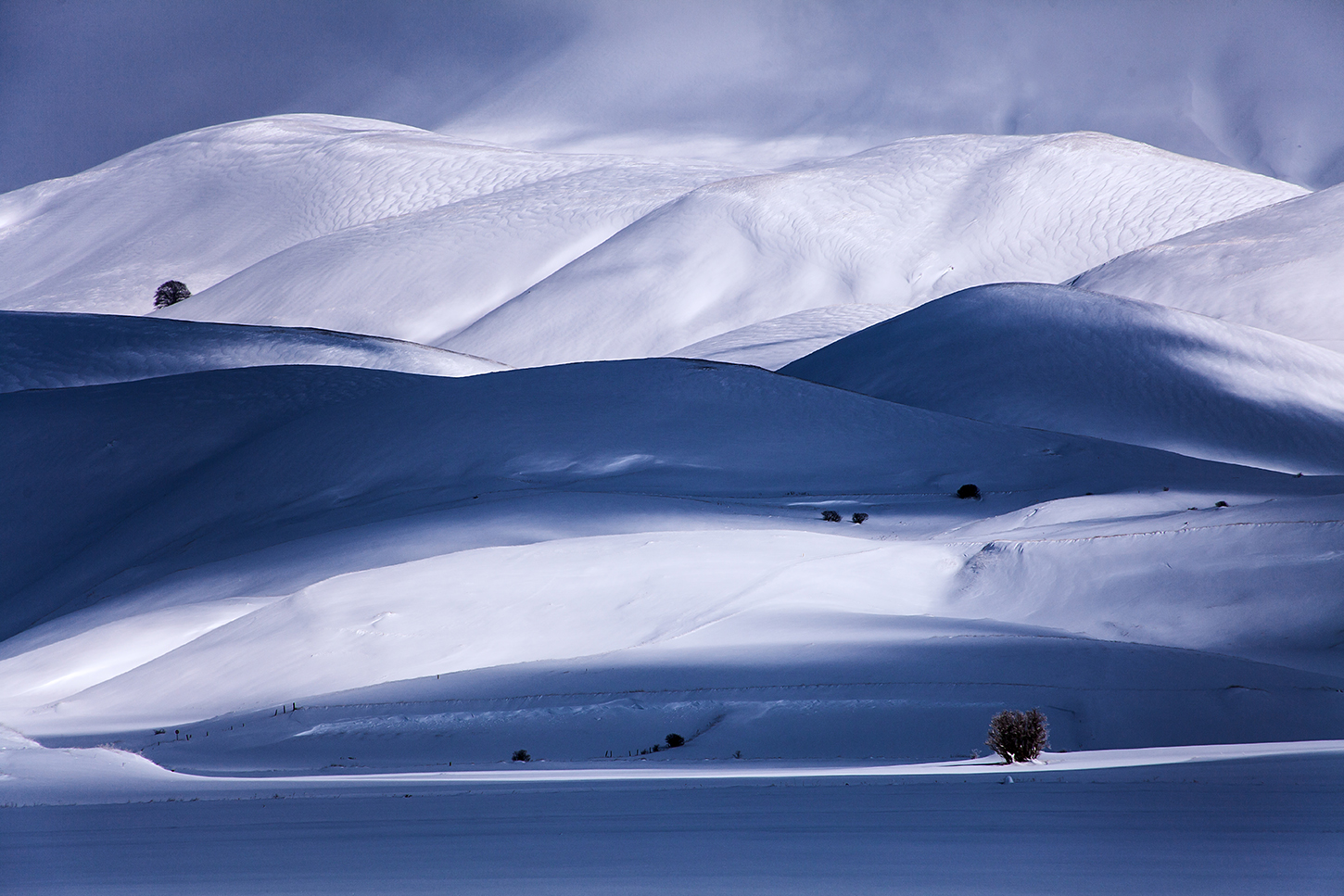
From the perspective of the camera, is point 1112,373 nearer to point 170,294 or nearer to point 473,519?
point 473,519

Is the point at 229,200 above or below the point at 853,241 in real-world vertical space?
above

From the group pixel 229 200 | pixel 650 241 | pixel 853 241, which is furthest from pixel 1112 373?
pixel 229 200

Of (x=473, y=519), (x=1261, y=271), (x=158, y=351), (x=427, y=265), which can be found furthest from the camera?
(x=427, y=265)

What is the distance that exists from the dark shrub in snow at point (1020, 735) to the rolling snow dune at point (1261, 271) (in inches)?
1612

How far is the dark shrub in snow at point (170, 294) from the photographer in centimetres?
8162

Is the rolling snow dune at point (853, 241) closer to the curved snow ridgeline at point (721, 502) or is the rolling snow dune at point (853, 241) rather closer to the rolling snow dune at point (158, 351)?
the curved snow ridgeline at point (721, 502)

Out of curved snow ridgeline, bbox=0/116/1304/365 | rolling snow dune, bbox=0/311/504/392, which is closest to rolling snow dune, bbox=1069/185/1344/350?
curved snow ridgeline, bbox=0/116/1304/365

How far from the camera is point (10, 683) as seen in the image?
52.6ft

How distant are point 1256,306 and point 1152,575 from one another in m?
34.7

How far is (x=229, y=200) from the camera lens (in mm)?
102375

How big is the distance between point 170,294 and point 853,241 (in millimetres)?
43637

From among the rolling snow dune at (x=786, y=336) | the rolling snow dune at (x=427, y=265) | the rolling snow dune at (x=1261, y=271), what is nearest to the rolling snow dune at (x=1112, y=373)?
the rolling snow dune at (x=1261, y=271)

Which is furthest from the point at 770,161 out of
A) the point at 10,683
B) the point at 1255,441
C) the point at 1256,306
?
the point at 10,683

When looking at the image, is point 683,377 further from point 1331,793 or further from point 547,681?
point 1331,793
